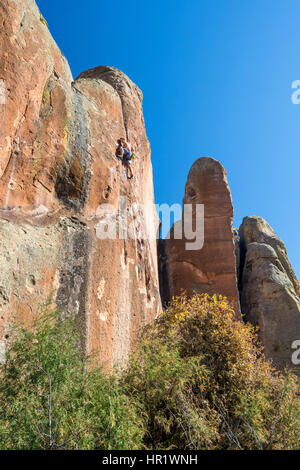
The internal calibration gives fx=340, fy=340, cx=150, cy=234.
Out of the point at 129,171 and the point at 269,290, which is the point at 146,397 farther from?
the point at 269,290

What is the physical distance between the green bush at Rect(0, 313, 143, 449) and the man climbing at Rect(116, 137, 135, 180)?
6.02 m

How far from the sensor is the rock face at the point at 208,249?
16.2 meters

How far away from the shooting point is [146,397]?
5805mm

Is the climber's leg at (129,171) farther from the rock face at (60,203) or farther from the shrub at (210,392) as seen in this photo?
the shrub at (210,392)

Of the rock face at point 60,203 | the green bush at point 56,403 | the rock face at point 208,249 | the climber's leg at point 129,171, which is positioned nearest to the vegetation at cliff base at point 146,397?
the green bush at point 56,403

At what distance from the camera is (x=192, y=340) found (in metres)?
7.67

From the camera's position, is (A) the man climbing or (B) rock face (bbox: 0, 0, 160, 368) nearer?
(B) rock face (bbox: 0, 0, 160, 368)

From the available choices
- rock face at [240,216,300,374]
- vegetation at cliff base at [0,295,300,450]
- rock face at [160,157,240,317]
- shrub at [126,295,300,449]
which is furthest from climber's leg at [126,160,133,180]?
rock face at [240,216,300,374]

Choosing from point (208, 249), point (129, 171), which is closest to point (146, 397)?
point (129, 171)

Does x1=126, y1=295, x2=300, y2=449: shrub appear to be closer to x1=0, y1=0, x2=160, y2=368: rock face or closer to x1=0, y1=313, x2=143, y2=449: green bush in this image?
x1=0, y1=313, x2=143, y2=449: green bush

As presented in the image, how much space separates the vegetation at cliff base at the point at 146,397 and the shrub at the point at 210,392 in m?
0.02

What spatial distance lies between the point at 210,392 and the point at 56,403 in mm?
3363

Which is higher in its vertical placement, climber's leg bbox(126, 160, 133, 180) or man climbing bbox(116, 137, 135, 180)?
man climbing bbox(116, 137, 135, 180)

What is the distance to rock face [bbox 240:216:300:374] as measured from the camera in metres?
15.6
